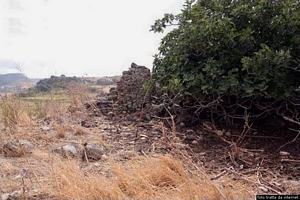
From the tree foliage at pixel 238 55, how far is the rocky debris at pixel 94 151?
0.99 meters

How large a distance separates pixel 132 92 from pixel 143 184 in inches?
115

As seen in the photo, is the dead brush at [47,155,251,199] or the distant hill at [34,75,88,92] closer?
the dead brush at [47,155,251,199]

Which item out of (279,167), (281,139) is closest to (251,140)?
(281,139)

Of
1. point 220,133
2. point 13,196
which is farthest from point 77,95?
point 13,196

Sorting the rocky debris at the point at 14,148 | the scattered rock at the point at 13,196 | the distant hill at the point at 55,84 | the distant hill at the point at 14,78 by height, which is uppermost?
the distant hill at the point at 14,78

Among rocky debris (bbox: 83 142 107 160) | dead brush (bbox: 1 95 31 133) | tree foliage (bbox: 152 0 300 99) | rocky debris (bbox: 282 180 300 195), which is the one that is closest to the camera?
rocky debris (bbox: 282 180 300 195)

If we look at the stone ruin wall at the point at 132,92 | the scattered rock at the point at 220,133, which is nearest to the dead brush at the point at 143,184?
the scattered rock at the point at 220,133

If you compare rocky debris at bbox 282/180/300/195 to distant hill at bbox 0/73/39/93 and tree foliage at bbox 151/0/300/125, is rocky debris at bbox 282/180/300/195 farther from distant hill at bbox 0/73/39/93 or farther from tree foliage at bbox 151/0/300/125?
distant hill at bbox 0/73/39/93

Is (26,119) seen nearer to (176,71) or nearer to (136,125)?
(136,125)

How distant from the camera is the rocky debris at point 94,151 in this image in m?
3.49

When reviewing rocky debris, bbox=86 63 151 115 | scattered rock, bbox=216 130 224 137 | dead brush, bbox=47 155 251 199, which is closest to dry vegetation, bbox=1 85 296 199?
dead brush, bbox=47 155 251 199

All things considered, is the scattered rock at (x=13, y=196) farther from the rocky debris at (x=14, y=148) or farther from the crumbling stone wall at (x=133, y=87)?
the crumbling stone wall at (x=133, y=87)

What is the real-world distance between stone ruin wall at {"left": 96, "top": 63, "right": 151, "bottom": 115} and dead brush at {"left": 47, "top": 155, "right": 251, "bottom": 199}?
2.42m

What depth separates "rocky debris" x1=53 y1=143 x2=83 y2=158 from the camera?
11.5 ft
